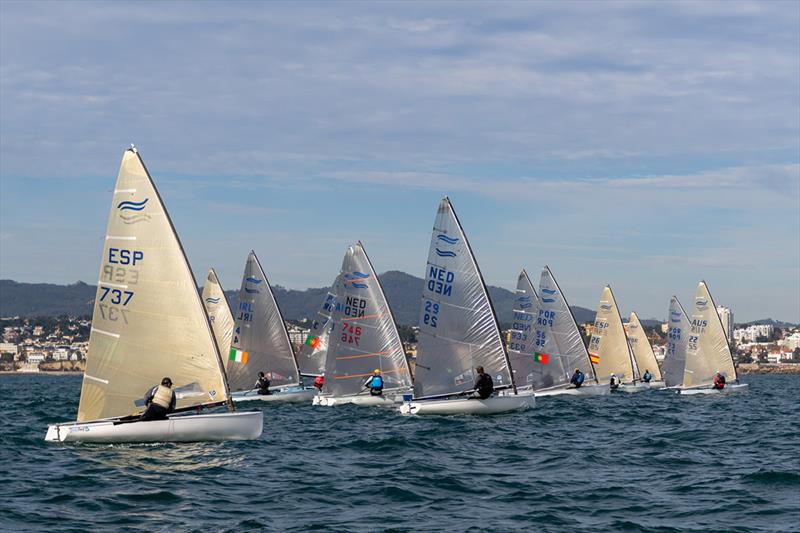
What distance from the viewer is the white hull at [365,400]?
147ft

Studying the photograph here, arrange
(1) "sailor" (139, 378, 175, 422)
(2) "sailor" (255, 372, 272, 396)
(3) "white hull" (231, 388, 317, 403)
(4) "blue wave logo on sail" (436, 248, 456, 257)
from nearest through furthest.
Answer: (1) "sailor" (139, 378, 175, 422) → (4) "blue wave logo on sail" (436, 248, 456, 257) → (3) "white hull" (231, 388, 317, 403) → (2) "sailor" (255, 372, 272, 396)

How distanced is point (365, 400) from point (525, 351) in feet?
45.7

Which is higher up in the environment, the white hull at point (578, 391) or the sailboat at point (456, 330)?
the sailboat at point (456, 330)

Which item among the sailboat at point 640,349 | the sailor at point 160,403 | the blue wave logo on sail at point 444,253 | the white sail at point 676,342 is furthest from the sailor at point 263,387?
the sailboat at point 640,349

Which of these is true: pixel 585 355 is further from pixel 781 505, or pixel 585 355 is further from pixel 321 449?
pixel 781 505

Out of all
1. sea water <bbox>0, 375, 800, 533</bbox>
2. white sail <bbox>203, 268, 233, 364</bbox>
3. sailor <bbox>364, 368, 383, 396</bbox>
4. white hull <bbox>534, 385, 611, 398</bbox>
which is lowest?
sea water <bbox>0, 375, 800, 533</bbox>

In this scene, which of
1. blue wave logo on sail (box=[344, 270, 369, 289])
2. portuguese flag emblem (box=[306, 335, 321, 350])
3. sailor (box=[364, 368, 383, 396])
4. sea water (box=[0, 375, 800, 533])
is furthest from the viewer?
portuguese flag emblem (box=[306, 335, 321, 350])

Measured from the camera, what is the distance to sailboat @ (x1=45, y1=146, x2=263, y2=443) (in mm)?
26688

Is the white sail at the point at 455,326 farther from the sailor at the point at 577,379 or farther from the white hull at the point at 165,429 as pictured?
the sailor at the point at 577,379

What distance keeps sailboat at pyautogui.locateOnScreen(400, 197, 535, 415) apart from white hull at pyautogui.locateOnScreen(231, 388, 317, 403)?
47.1ft

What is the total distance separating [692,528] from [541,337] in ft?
134

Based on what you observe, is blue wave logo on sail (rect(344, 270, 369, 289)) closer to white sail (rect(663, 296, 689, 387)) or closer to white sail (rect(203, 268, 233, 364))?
white sail (rect(203, 268, 233, 364))

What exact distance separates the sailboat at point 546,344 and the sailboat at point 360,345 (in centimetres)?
1175

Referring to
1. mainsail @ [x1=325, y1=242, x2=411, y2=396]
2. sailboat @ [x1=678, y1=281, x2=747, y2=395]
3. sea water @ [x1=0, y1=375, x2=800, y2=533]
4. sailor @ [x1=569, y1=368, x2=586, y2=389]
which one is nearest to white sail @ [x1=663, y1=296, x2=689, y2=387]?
sailboat @ [x1=678, y1=281, x2=747, y2=395]
